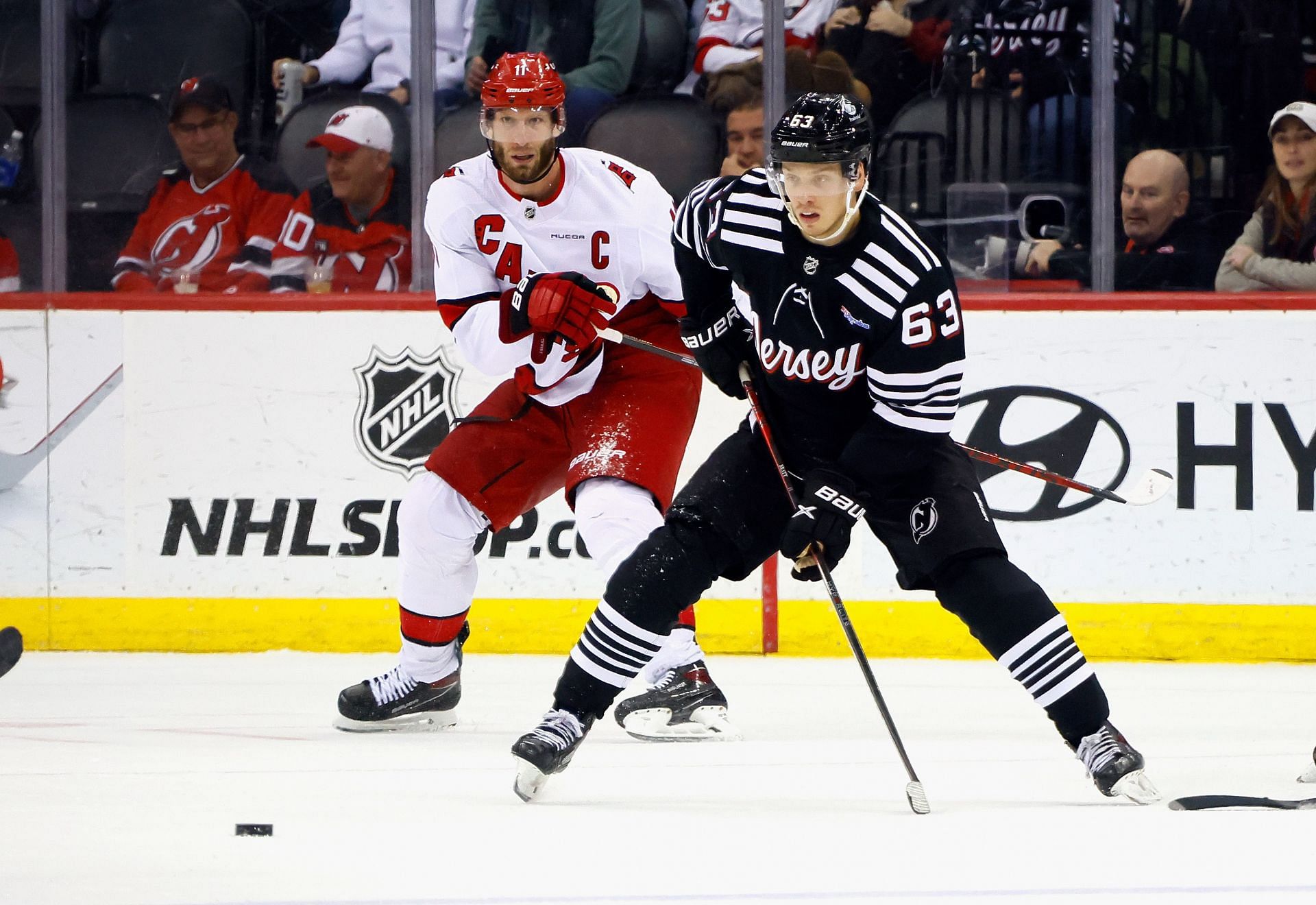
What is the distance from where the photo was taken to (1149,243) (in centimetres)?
464

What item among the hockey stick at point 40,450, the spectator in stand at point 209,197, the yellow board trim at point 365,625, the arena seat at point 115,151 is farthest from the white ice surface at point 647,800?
the arena seat at point 115,151

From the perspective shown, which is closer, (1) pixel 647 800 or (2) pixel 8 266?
(1) pixel 647 800

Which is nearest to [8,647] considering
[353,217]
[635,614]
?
[635,614]

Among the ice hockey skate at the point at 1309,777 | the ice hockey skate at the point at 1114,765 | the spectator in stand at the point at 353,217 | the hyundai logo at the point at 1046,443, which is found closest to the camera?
the ice hockey skate at the point at 1114,765

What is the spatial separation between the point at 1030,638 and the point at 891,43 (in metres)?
2.41

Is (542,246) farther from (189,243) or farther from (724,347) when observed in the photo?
(189,243)

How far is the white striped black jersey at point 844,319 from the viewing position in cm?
271

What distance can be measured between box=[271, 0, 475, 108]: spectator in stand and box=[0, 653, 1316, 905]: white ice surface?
63.1 inches

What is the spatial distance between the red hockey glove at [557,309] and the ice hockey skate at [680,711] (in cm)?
70

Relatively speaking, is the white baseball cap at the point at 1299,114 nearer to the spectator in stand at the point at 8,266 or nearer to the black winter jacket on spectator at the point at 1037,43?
the black winter jacket on spectator at the point at 1037,43

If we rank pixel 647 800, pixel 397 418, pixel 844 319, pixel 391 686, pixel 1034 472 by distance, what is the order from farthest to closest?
1. pixel 397 418
2. pixel 391 686
3. pixel 1034 472
4. pixel 647 800
5. pixel 844 319

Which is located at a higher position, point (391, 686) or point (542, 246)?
point (542, 246)

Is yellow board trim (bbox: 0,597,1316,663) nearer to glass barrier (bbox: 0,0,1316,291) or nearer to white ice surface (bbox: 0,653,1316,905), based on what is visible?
white ice surface (bbox: 0,653,1316,905)

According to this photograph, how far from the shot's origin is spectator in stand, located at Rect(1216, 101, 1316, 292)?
4.59 meters
